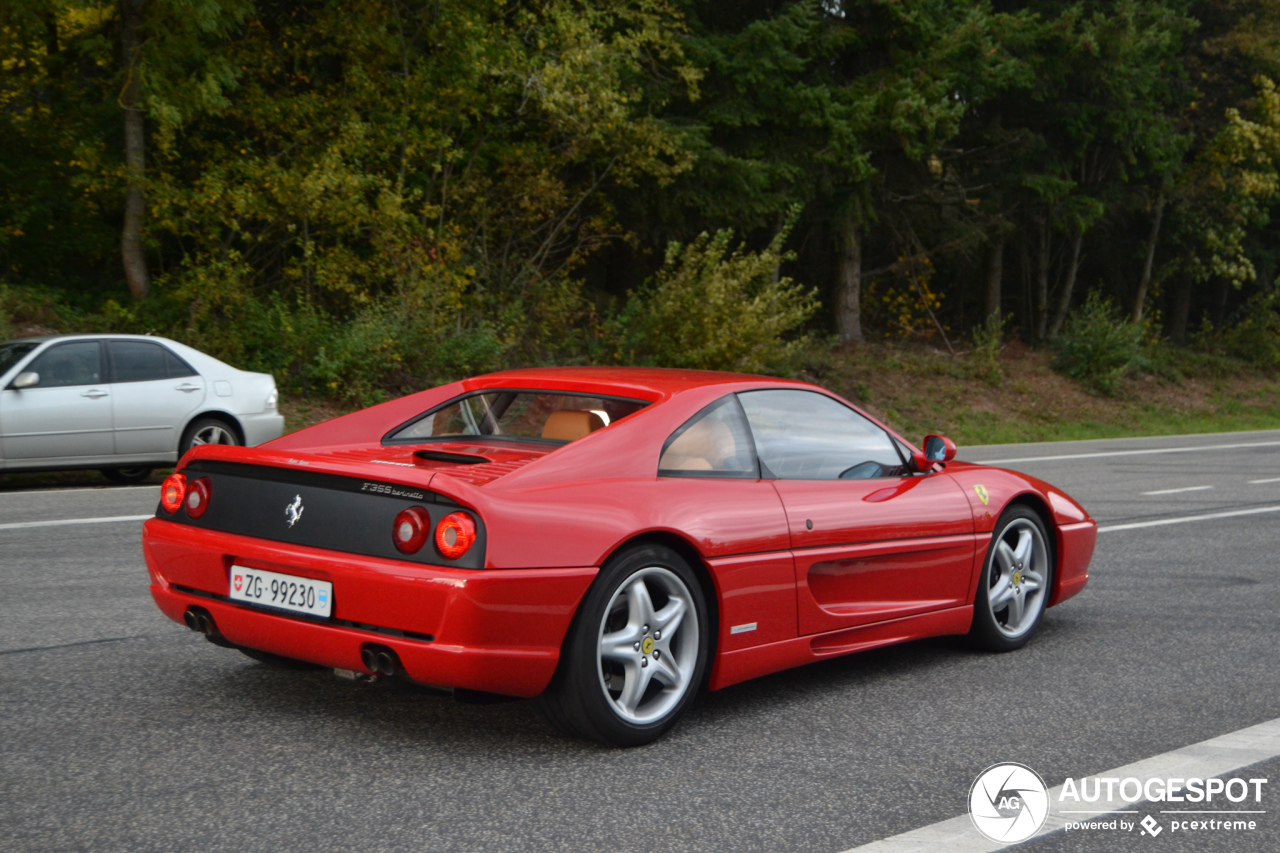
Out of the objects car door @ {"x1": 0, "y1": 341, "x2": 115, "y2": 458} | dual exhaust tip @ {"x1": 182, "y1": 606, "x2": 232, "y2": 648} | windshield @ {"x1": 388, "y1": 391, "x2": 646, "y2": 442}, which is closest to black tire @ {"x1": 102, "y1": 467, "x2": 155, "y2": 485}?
car door @ {"x1": 0, "y1": 341, "x2": 115, "y2": 458}

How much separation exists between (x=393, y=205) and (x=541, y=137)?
3904 millimetres

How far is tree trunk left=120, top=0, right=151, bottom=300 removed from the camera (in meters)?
17.6

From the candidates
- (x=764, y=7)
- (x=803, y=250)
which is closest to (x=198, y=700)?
(x=764, y=7)

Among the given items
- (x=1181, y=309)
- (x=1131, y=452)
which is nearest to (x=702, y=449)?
(x=1131, y=452)

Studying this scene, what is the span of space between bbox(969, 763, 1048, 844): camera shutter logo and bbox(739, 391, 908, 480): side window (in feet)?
4.75

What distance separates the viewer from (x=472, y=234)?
20.8 metres

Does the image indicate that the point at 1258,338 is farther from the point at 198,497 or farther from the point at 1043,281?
the point at 198,497

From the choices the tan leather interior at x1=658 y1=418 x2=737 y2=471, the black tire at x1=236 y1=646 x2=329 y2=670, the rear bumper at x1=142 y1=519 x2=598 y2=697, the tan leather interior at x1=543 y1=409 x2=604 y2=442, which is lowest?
the black tire at x1=236 y1=646 x2=329 y2=670

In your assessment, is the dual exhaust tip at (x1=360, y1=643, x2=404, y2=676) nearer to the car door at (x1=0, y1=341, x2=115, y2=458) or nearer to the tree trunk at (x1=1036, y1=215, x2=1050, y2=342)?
the car door at (x1=0, y1=341, x2=115, y2=458)

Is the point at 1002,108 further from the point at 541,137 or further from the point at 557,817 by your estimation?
the point at 557,817

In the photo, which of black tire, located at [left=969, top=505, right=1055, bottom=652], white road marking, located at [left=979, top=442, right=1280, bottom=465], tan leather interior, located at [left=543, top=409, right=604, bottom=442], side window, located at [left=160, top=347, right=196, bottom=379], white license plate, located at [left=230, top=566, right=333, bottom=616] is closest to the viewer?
white license plate, located at [left=230, top=566, right=333, bottom=616]

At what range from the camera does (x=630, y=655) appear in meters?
4.23

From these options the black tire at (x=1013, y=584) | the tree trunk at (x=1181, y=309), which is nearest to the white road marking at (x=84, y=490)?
the black tire at (x=1013, y=584)

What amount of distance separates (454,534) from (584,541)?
421 millimetres
